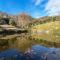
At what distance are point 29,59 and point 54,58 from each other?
2.11 meters

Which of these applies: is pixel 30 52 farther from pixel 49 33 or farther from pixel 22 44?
pixel 49 33

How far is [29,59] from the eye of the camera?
13.5 meters

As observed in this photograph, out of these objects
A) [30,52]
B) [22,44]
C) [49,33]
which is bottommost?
[30,52]

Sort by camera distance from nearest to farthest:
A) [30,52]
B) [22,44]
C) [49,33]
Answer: [30,52] < [22,44] < [49,33]

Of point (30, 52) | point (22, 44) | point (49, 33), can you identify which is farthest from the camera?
point (49, 33)

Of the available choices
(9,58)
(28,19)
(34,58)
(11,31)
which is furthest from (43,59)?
(28,19)

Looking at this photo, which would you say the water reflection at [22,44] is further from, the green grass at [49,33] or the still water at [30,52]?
the green grass at [49,33]

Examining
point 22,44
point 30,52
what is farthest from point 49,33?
point 30,52

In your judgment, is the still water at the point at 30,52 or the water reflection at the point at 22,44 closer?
the still water at the point at 30,52

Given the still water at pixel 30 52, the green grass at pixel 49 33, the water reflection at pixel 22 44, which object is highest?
the green grass at pixel 49 33

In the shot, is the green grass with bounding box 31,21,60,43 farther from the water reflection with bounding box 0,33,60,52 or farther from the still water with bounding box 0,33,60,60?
the still water with bounding box 0,33,60,60

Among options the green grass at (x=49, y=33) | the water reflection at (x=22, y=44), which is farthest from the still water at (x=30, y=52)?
the green grass at (x=49, y=33)

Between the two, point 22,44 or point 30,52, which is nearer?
point 30,52

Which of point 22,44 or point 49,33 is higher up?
point 49,33
